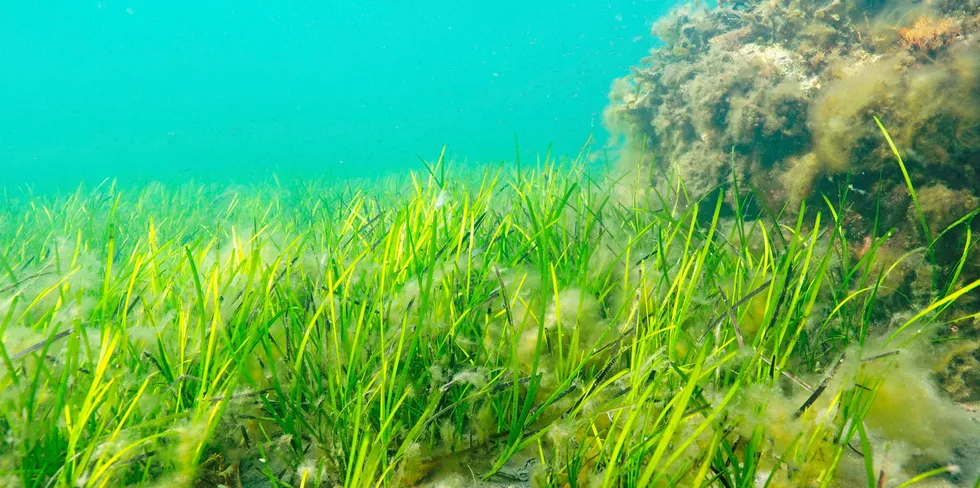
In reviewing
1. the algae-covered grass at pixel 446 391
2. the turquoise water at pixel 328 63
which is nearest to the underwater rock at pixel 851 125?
the algae-covered grass at pixel 446 391

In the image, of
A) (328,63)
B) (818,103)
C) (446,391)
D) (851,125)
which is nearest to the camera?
(446,391)

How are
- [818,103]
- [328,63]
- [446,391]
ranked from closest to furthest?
[446,391]
[818,103]
[328,63]

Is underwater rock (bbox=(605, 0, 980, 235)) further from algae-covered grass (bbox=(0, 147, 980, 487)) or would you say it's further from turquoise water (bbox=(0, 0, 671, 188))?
turquoise water (bbox=(0, 0, 671, 188))

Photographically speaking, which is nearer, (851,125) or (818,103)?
(851,125)

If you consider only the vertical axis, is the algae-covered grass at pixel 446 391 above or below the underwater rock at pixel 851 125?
below

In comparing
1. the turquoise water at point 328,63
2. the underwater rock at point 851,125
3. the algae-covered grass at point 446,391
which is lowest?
the algae-covered grass at point 446,391

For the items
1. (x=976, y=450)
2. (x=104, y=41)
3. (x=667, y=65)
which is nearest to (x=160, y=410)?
(x=976, y=450)

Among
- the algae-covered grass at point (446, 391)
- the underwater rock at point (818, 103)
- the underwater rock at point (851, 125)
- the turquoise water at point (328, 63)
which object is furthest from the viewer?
the turquoise water at point (328, 63)

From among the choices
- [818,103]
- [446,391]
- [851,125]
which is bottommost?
[446,391]

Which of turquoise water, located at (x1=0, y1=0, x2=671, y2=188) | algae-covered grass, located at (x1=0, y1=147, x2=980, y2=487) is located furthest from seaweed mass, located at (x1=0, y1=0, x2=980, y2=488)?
turquoise water, located at (x1=0, y1=0, x2=671, y2=188)

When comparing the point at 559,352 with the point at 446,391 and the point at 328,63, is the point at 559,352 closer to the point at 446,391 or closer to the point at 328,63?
the point at 446,391

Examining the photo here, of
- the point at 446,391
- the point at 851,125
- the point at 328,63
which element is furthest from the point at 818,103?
the point at 328,63

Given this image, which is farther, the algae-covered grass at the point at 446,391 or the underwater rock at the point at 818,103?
the underwater rock at the point at 818,103

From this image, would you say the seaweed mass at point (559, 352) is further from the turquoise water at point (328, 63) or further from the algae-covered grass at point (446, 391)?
the turquoise water at point (328, 63)
